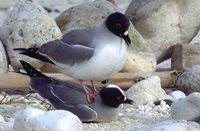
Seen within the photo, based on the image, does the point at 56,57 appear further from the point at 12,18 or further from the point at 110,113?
the point at 12,18

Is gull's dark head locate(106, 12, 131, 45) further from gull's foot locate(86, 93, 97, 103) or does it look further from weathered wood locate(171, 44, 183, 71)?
weathered wood locate(171, 44, 183, 71)

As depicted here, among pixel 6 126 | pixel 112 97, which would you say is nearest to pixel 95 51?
pixel 112 97

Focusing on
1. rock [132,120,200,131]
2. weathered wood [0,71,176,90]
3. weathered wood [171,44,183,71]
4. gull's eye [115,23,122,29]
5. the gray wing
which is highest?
gull's eye [115,23,122,29]

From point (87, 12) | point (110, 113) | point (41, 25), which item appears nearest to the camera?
point (110, 113)

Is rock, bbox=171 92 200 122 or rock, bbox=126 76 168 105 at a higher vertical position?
rock, bbox=171 92 200 122

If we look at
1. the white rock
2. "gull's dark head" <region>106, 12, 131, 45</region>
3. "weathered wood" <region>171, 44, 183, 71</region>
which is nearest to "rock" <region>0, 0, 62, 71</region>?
"weathered wood" <region>171, 44, 183, 71</region>

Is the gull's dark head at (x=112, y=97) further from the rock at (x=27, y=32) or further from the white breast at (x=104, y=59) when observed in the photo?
the rock at (x=27, y=32)

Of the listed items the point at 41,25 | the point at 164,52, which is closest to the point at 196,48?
the point at 164,52
